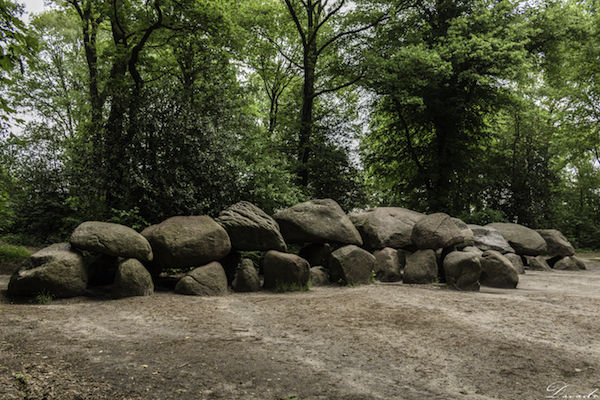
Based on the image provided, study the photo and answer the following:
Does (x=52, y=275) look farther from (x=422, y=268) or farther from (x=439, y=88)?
(x=439, y=88)

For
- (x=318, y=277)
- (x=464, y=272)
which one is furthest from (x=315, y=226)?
(x=464, y=272)

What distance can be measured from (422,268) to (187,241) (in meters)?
5.61

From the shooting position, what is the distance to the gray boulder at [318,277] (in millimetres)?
9370

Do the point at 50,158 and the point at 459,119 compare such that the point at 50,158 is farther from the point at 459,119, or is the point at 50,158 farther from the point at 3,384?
the point at 459,119

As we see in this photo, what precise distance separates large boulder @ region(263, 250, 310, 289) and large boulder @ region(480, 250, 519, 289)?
14.0ft

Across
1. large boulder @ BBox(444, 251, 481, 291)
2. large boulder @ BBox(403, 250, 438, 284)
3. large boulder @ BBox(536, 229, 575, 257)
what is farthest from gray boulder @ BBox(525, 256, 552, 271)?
large boulder @ BBox(444, 251, 481, 291)

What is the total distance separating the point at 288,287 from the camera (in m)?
8.62

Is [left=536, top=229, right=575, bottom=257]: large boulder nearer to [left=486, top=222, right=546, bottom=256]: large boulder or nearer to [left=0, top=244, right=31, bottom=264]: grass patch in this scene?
[left=486, top=222, right=546, bottom=256]: large boulder

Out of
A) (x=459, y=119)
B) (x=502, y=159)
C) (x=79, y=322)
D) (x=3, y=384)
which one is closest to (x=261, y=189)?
(x=79, y=322)

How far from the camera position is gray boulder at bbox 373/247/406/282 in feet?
33.0

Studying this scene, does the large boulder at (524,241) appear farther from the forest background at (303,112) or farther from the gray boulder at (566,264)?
the forest background at (303,112)

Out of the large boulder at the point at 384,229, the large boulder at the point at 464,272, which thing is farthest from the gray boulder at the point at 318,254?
the large boulder at the point at 464,272

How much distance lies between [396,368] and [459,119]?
15.8 meters

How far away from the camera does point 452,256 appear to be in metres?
9.20
